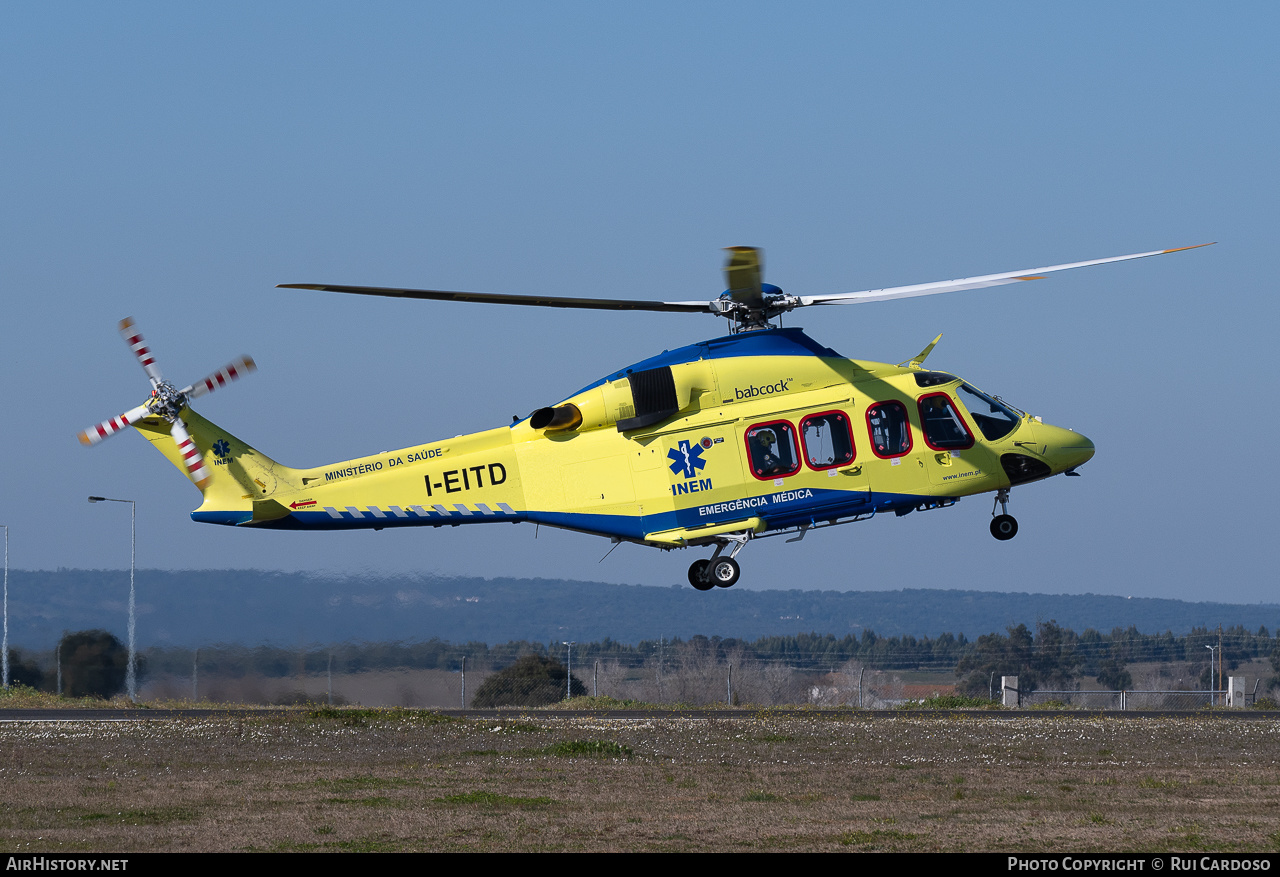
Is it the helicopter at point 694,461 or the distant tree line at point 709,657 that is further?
the distant tree line at point 709,657

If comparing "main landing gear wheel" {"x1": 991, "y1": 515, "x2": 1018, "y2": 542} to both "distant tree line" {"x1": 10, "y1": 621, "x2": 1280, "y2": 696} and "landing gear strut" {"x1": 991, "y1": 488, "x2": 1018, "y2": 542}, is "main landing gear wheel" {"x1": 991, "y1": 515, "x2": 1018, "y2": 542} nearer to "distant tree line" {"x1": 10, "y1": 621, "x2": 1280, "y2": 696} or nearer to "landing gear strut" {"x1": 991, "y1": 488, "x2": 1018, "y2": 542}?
"landing gear strut" {"x1": 991, "y1": 488, "x2": 1018, "y2": 542}

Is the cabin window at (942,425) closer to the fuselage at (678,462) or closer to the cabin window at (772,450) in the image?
the fuselage at (678,462)

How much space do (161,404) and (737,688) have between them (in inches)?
1885

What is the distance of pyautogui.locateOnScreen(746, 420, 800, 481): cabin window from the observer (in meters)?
27.4

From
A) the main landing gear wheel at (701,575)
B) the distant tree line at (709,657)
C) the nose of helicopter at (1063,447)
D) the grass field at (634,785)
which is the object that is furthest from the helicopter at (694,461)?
the distant tree line at (709,657)

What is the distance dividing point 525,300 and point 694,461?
15.0ft

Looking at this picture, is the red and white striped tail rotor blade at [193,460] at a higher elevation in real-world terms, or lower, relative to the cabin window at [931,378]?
lower

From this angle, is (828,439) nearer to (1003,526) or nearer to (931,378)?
(931,378)

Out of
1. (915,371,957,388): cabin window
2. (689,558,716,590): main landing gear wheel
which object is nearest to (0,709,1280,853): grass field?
(689,558,716,590): main landing gear wheel

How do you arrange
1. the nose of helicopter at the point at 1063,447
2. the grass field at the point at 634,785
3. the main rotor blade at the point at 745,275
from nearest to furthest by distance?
the grass field at the point at 634,785 → the main rotor blade at the point at 745,275 → the nose of helicopter at the point at 1063,447

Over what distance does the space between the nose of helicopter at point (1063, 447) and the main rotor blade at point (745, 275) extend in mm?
6561

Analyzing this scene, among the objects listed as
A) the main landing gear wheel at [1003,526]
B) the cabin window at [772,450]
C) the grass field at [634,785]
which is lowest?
the grass field at [634,785]

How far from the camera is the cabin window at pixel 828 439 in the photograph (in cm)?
2759
